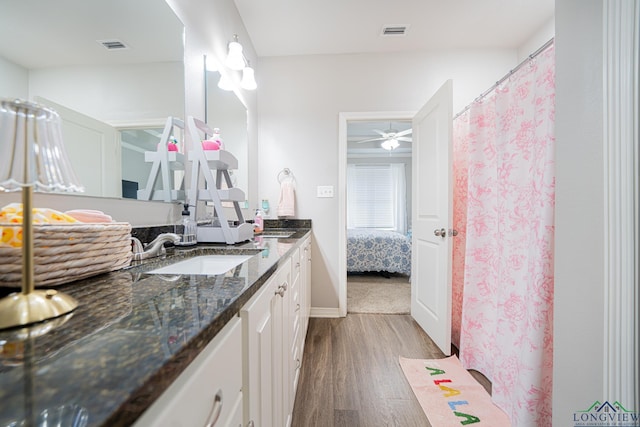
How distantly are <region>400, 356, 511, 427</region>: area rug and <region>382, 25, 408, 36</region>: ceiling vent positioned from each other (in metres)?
2.53

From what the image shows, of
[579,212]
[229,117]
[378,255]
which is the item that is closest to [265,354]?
[579,212]

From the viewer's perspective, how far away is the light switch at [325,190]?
250cm

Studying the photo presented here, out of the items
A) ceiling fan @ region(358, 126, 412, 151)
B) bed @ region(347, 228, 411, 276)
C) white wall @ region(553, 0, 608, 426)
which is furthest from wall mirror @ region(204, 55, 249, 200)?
ceiling fan @ region(358, 126, 412, 151)

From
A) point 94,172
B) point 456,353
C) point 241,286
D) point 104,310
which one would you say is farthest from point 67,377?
point 456,353

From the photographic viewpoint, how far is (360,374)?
1.58 meters

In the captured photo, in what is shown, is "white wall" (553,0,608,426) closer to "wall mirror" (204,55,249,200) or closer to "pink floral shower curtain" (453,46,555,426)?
"pink floral shower curtain" (453,46,555,426)

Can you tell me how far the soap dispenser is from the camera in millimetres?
1202

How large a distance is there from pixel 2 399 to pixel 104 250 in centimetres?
51

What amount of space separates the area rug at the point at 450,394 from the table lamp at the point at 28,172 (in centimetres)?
151

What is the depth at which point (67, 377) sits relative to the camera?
263mm

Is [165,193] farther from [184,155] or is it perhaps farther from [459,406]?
[459,406]

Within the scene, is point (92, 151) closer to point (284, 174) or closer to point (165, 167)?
point (165, 167)

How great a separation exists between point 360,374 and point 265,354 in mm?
1108

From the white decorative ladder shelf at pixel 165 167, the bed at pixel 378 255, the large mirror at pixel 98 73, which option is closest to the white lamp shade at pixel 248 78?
the large mirror at pixel 98 73
